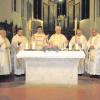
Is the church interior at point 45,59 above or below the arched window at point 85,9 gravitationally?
below

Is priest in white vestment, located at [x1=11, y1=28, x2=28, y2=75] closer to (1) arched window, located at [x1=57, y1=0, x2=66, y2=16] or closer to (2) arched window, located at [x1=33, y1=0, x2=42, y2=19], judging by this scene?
(2) arched window, located at [x1=33, y1=0, x2=42, y2=19]

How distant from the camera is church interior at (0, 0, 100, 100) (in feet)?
32.1

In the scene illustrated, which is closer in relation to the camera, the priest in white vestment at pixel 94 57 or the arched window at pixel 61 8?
the priest in white vestment at pixel 94 57

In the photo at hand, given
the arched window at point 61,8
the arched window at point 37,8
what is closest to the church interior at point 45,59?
the arched window at point 37,8

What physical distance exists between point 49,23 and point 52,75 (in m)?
7.66

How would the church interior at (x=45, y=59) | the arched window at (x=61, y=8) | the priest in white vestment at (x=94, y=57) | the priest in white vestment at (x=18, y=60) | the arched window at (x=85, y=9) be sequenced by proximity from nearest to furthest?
the church interior at (x=45, y=59) → the priest in white vestment at (x=94, y=57) → the priest in white vestment at (x=18, y=60) → the arched window at (x=85, y=9) → the arched window at (x=61, y=8)

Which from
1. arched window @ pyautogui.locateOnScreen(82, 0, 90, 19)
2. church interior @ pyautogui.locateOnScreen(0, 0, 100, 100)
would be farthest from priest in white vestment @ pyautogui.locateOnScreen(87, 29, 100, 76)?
arched window @ pyautogui.locateOnScreen(82, 0, 90, 19)

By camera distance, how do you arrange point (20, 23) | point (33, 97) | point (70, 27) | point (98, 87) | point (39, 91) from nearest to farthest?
point (33, 97) < point (39, 91) < point (98, 87) < point (20, 23) < point (70, 27)

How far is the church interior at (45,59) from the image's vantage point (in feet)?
32.1

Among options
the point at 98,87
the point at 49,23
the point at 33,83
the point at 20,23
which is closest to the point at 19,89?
the point at 33,83

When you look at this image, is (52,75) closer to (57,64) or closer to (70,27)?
(57,64)

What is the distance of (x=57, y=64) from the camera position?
10.9 m

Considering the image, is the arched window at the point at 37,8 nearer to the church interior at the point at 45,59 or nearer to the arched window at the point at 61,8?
the church interior at the point at 45,59

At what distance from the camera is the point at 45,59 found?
35.4ft
